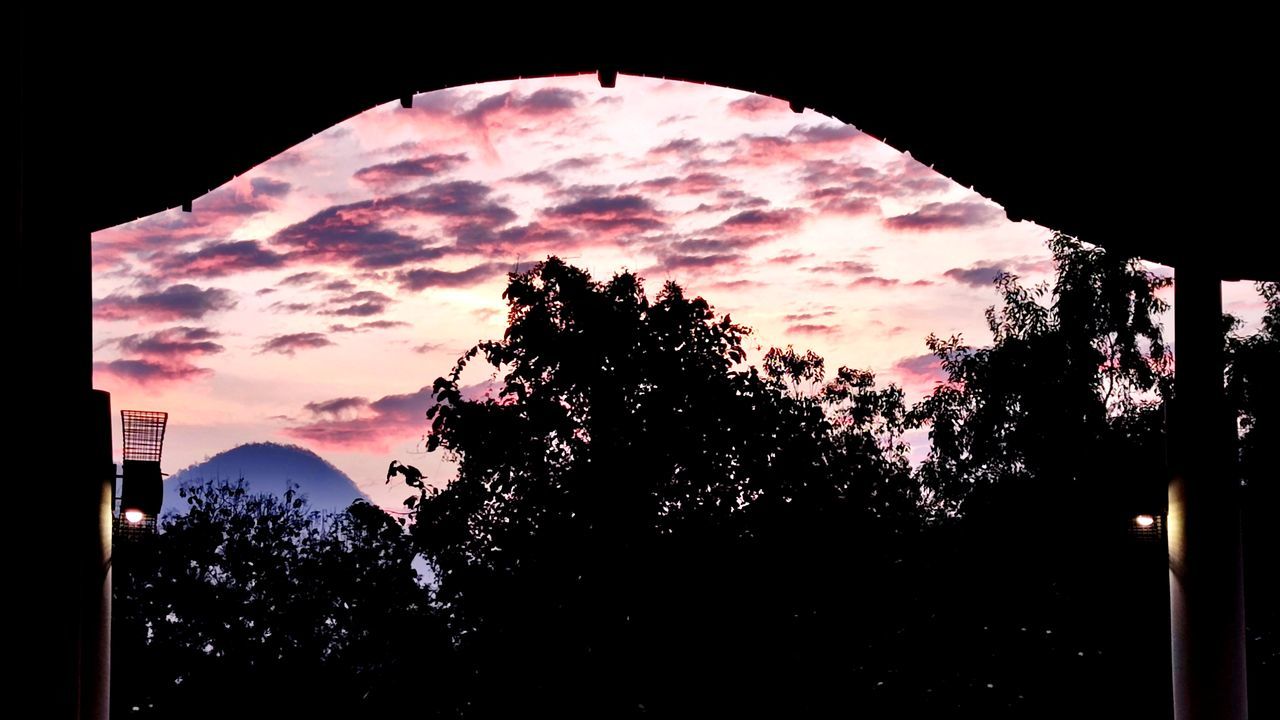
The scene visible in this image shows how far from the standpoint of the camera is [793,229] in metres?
20.2

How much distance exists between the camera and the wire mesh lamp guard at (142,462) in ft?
18.2

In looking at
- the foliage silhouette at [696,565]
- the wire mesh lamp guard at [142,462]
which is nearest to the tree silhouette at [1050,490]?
the foliage silhouette at [696,565]

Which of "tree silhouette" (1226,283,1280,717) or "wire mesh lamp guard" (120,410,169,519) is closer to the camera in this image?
"wire mesh lamp guard" (120,410,169,519)

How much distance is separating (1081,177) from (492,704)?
30.3ft

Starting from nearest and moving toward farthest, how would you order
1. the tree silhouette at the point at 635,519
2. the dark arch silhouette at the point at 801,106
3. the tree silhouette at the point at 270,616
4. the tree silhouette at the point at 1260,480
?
1. the dark arch silhouette at the point at 801,106
2. the tree silhouette at the point at 635,519
3. the tree silhouette at the point at 1260,480
4. the tree silhouette at the point at 270,616

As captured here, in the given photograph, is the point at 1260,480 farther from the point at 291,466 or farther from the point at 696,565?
the point at 291,466

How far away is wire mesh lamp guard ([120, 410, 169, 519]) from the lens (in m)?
5.55

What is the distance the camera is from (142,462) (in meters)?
5.59

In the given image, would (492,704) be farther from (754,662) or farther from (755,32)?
(755,32)

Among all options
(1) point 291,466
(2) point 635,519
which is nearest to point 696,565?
(2) point 635,519

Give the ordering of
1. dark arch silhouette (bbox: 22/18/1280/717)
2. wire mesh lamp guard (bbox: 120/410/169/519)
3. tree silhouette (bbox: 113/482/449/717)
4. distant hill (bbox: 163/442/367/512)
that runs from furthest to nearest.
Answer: distant hill (bbox: 163/442/367/512)
tree silhouette (bbox: 113/482/449/717)
wire mesh lamp guard (bbox: 120/410/169/519)
dark arch silhouette (bbox: 22/18/1280/717)

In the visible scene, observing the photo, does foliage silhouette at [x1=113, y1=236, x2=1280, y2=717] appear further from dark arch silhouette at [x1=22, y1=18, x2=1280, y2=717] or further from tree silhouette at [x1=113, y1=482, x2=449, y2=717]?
dark arch silhouette at [x1=22, y1=18, x2=1280, y2=717]

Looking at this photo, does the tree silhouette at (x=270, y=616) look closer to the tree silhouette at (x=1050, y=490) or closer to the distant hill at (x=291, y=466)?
the tree silhouette at (x=1050, y=490)

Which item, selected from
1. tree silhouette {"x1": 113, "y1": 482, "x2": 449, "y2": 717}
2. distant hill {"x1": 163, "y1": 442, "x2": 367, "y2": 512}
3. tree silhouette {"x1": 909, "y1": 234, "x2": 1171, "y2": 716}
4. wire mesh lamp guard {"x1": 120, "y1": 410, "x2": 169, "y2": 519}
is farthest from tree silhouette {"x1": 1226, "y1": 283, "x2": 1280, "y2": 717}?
distant hill {"x1": 163, "y1": 442, "x2": 367, "y2": 512}
